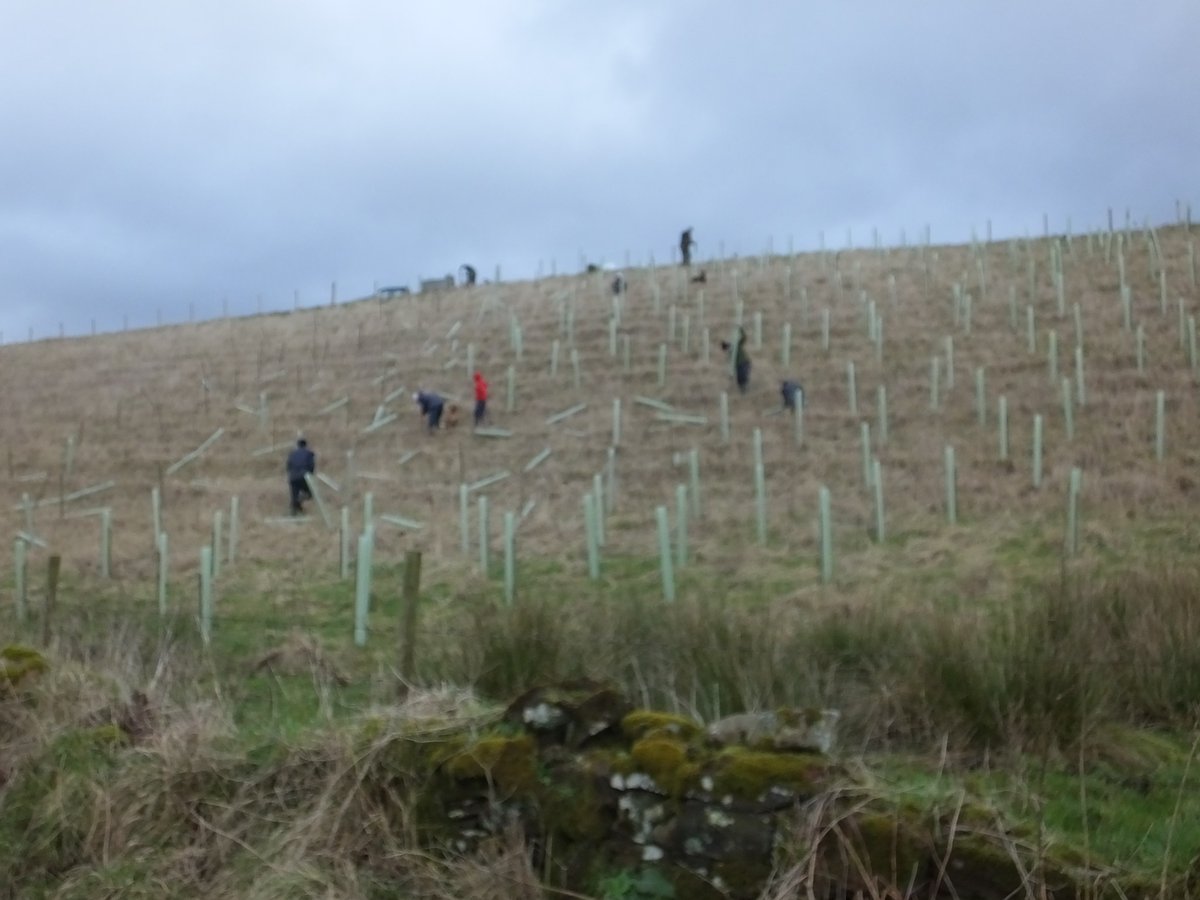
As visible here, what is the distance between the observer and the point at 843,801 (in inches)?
168

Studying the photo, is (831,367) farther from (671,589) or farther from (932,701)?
(932,701)

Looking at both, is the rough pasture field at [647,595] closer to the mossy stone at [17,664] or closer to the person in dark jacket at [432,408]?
the mossy stone at [17,664]

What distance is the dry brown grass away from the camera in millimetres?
17812

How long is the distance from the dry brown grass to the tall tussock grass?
207 inches

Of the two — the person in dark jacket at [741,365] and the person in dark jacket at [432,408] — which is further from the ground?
the person in dark jacket at [741,365]

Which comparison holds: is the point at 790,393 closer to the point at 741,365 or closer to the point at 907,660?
the point at 741,365

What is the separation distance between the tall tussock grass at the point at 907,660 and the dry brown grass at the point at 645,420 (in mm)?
5265

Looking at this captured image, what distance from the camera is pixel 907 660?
6.61 metres

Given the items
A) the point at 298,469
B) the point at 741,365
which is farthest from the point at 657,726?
the point at 741,365

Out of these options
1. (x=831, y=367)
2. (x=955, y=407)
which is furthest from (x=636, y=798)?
(x=831, y=367)

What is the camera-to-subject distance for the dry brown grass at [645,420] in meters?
17.8

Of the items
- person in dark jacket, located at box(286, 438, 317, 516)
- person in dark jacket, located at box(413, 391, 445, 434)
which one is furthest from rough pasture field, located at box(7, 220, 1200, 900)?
person in dark jacket, located at box(413, 391, 445, 434)

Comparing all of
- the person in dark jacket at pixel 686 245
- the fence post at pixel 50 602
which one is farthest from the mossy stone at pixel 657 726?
the person in dark jacket at pixel 686 245

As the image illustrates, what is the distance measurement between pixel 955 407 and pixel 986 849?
818 inches
